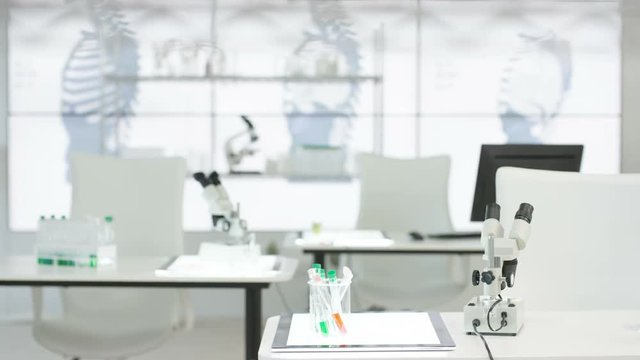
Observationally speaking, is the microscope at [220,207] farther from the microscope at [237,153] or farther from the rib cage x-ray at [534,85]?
the rib cage x-ray at [534,85]

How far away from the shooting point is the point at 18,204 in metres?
5.72

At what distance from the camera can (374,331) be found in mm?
1553

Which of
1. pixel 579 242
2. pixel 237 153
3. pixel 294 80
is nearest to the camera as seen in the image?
pixel 579 242

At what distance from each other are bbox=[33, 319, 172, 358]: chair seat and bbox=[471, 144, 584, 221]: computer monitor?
1.29 m

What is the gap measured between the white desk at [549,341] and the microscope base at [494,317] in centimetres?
2

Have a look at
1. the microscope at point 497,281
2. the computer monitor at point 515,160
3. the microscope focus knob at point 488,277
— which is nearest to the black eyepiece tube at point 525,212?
the microscope at point 497,281

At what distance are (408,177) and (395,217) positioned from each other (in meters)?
0.22

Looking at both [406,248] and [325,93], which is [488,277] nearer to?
[406,248]

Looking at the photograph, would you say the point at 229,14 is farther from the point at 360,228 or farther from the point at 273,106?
the point at 360,228

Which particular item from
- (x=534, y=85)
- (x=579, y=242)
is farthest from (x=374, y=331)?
(x=534, y=85)

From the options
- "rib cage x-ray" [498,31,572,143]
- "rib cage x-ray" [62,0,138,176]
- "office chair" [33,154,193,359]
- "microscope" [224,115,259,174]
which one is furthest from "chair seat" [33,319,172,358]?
"rib cage x-ray" [498,31,572,143]

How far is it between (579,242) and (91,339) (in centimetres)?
181

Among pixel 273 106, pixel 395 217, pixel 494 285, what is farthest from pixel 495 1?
pixel 494 285

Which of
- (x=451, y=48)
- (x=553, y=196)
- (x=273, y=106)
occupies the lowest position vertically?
(x=553, y=196)
